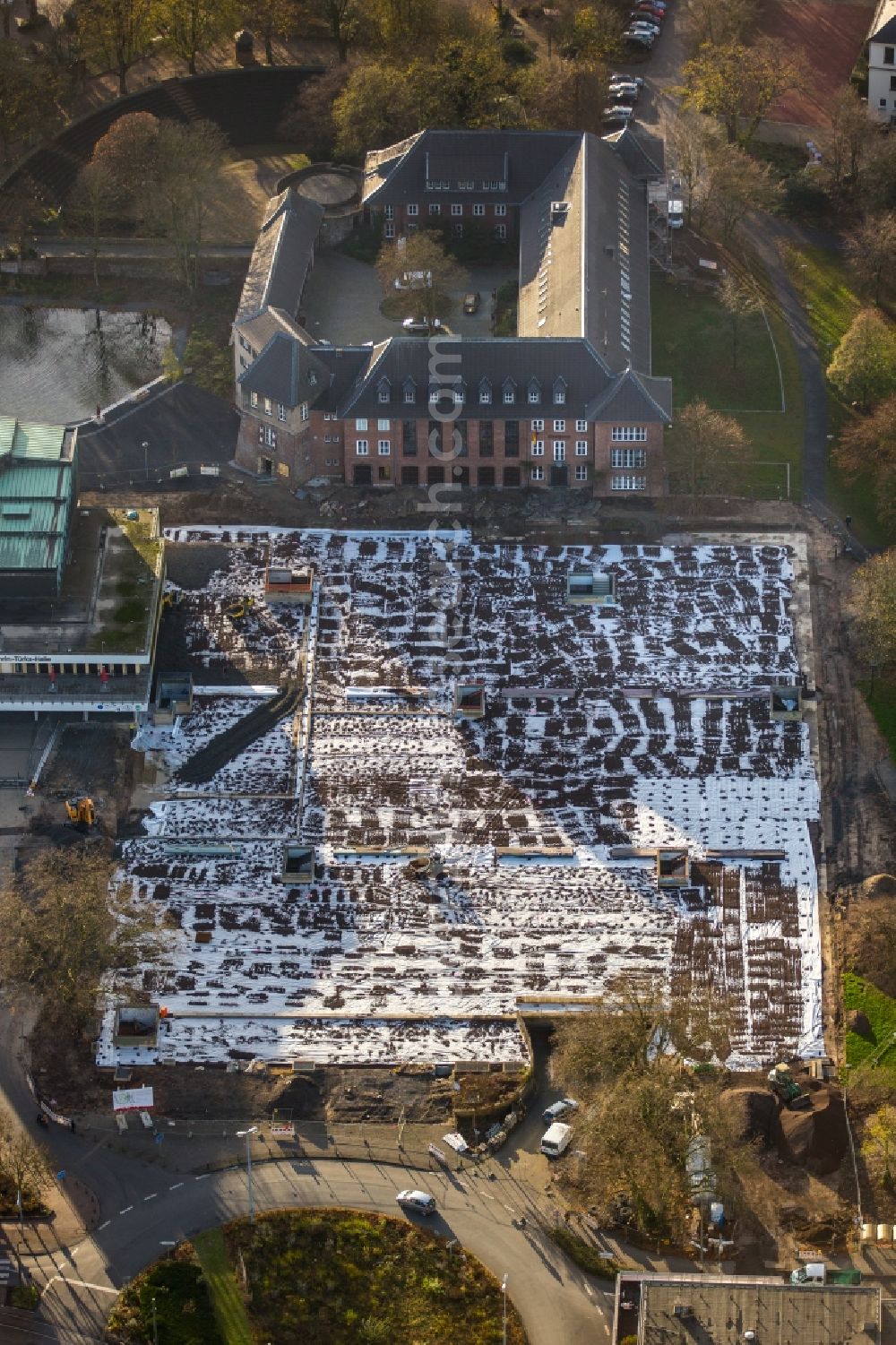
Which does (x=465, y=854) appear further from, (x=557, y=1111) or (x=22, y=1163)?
(x=22, y=1163)

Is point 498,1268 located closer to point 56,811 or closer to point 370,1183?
point 370,1183

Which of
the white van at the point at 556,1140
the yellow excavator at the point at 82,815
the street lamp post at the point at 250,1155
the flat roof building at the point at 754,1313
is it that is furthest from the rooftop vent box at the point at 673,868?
the yellow excavator at the point at 82,815

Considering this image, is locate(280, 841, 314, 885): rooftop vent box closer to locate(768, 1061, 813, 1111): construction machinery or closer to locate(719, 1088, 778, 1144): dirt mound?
locate(719, 1088, 778, 1144): dirt mound

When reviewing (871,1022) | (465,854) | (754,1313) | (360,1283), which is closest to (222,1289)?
(360,1283)

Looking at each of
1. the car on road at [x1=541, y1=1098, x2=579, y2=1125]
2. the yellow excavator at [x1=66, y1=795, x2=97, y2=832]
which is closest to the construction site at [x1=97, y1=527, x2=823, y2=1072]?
the yellow excavator at [x1=66, y1=795, x2=97, y2=832]

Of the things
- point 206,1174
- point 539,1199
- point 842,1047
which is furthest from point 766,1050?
point 206,1174

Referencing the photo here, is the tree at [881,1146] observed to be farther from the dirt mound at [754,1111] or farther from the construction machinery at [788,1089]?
the dirt mound at [754,1111]

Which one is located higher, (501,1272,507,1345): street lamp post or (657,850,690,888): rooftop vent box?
(657,850,690,888): rooftop vent box
